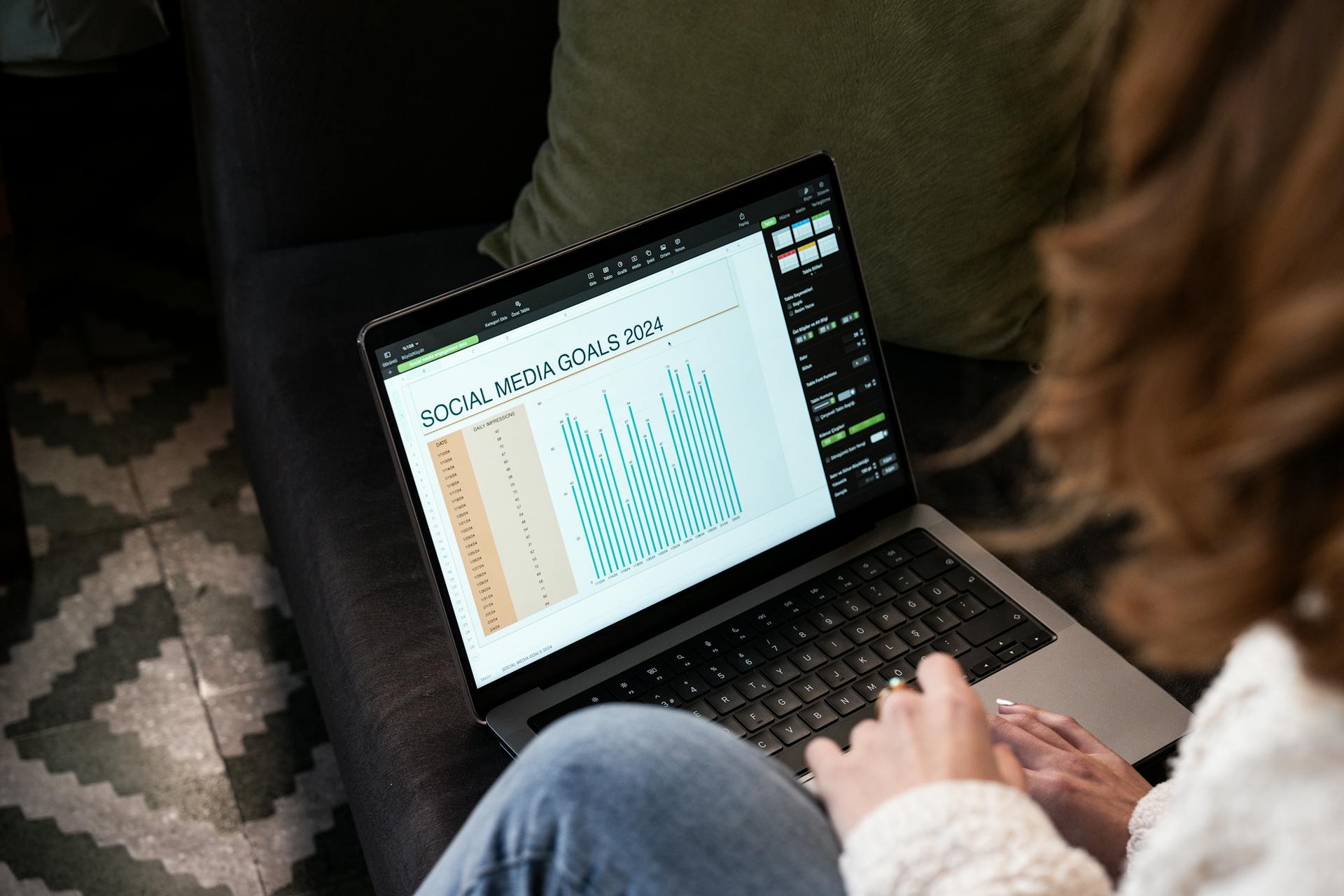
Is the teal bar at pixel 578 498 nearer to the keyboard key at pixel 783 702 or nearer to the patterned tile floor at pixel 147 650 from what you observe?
the keyboard key at pixel 783 702

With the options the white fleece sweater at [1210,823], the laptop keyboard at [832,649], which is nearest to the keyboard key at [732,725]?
the laptop keyboard at [832,649]

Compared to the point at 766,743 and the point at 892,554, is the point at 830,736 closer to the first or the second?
the point at 766,743

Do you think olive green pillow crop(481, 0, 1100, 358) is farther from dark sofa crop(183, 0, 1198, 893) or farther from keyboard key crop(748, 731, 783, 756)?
keyboard key crop(748, 731, 783, 756)

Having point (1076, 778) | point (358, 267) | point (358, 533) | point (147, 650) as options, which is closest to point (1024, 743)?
point (1076, 778)

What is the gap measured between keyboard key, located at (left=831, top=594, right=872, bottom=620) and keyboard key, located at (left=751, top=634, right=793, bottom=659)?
0.05 meters

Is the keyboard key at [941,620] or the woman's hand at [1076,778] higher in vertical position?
the keyboard key at [941,620]

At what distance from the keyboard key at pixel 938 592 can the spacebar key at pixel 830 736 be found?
0.11m

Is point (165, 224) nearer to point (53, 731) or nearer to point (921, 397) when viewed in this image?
point (53, 731)

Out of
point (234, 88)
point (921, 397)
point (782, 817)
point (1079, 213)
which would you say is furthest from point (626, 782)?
point (234, 88)

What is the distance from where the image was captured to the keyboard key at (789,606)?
86 centimetres

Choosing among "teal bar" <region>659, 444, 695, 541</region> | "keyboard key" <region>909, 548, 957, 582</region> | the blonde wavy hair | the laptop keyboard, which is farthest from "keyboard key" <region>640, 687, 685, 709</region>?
the blonde wavy hair

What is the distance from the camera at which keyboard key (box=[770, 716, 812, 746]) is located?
2.57ft

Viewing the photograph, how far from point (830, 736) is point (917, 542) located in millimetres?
190

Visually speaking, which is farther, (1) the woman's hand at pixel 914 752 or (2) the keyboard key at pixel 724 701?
(2) the keyboard key at pixel 724 701
